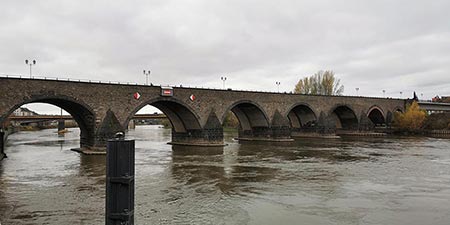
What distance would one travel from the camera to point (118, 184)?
4.27 meters

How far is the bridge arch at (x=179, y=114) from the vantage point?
34.2 metres

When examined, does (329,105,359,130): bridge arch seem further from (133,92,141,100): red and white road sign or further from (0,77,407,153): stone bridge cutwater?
(133,92,141,100): red and white road sign

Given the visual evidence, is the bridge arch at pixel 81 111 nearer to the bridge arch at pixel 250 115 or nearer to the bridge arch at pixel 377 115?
the bridge arch at pixel 250 115

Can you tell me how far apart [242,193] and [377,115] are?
2270 inches

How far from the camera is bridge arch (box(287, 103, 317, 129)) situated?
49.9 metres

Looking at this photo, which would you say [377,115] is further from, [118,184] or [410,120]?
[118,184]

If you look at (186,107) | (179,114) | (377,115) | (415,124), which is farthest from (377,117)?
(186,107)

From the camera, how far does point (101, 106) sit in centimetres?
2914

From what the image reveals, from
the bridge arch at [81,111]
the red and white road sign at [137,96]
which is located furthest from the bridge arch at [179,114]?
the bridge arch at [81,111]

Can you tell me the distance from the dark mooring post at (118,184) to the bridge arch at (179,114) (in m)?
28.7

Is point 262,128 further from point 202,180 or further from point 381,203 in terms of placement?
point 381,203

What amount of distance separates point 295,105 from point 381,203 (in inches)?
1373

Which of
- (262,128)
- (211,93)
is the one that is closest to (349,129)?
(262,128)

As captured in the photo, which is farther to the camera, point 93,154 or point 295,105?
point 295,105
